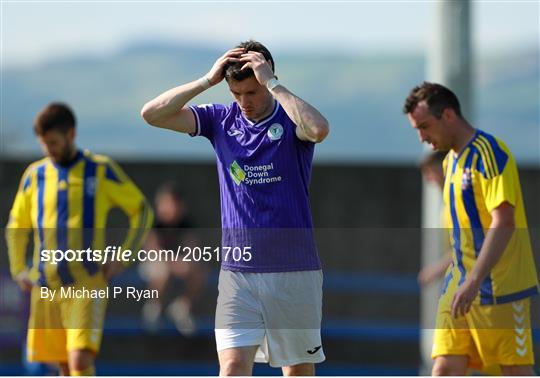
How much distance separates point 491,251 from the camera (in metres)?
6.76

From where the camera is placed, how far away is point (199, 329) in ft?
49.4

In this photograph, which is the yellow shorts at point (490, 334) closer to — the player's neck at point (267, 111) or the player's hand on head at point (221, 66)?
the player's neck at point (267, 111)

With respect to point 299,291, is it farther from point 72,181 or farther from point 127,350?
point 127,350

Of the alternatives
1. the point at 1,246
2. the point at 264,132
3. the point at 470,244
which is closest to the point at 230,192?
the point at 264,132

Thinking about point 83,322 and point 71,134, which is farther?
point 71,134

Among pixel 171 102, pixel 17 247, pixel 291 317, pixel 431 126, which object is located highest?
pixel 171 102

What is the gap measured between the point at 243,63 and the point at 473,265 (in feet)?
5.84

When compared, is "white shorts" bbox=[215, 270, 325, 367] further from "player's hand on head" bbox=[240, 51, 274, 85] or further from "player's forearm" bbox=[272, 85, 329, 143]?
"player's hand on head" bbox=[240, 51, 274, 85]

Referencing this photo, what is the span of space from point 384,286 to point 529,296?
7.88 meters

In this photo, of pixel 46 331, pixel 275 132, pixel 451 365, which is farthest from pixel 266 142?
Result: pixel 46 331

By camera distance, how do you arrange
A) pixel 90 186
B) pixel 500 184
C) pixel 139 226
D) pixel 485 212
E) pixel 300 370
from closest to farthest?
pixel 300 370 → pixel 500 184 → pixel 485 212 → pixel 90 186 → pixel 139 226

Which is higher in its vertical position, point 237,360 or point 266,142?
point 266,142

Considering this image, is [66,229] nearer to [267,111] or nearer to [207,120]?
[207,120]

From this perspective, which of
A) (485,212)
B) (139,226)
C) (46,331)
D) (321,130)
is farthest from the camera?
(139,226)
